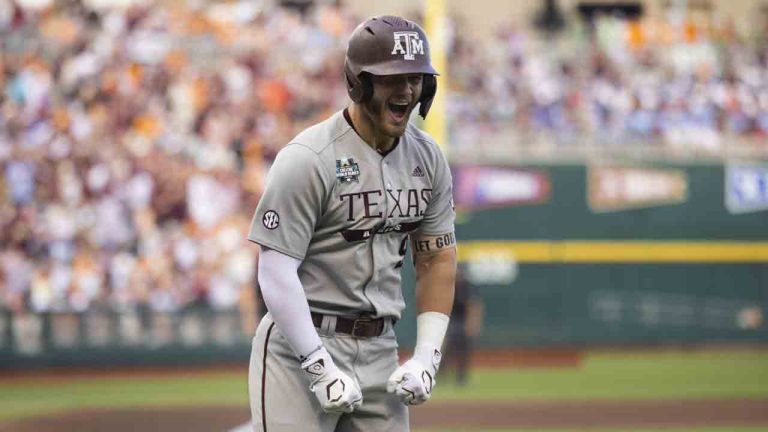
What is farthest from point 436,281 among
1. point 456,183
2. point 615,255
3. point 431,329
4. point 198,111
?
point 615,255

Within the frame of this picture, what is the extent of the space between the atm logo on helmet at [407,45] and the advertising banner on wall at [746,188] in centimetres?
1669

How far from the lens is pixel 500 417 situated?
13172mm

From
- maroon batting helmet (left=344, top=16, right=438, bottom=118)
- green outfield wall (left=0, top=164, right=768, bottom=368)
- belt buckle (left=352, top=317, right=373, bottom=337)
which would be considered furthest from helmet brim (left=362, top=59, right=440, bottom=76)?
green outfield wall (left=0, top=164, right=768, bottom=368)

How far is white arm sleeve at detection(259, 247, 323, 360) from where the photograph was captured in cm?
386

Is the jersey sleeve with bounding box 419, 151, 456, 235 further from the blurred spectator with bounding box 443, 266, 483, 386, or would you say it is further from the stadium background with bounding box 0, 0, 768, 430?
the stadium background with bounding box 0, 0, 768, 430

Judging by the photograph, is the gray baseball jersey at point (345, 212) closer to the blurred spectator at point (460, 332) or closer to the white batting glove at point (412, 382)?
the white batting glove at point (412, 382)

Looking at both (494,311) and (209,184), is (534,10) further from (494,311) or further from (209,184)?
(209,184)

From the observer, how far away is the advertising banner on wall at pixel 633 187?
19734 millimetres

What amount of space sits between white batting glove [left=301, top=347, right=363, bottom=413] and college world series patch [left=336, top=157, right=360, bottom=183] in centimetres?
52

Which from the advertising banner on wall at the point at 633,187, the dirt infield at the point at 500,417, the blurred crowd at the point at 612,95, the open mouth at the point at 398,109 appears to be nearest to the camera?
the open mouth at the point at 398,109

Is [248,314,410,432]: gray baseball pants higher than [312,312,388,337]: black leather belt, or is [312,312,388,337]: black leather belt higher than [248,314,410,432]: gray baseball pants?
[312,312,388,337]: black leather belt

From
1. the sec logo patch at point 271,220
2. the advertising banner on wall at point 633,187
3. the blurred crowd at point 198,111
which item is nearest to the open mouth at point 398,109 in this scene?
the sec logo patch at point 271,220

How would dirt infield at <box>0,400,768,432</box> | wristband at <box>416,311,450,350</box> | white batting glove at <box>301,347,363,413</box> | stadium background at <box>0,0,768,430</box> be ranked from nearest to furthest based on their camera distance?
white batting glove at <box>301,347,363,413</box> → wristband at <box>416,311,450,350</box> → dirt infield at <box>0,400,768,432</box> → stadium background at <box>0,0,768,430</box>

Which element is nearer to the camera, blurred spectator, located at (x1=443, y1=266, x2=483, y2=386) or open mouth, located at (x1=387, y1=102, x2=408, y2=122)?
open mouth, located at (x1=387, y1=102, x2=408, y2=122)
